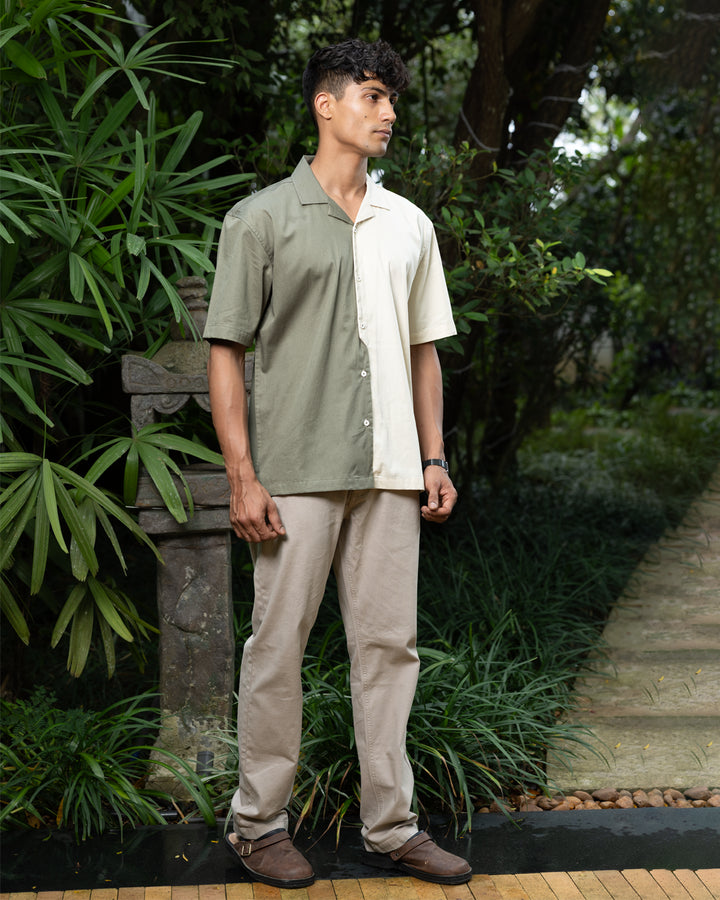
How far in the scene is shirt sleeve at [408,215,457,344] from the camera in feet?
8.04

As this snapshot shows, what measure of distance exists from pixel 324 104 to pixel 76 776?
1.81 metres

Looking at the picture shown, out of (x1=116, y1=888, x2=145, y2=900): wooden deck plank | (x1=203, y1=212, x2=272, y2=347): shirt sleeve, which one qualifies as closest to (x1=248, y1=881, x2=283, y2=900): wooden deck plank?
(x1=116, y1=888, x2=145, y2=900): wooden deck plank

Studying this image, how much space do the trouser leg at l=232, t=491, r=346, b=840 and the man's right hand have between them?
0.03m

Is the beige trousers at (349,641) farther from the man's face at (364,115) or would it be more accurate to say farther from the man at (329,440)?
the man's face at (364,115)

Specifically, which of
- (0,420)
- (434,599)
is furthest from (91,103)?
(434,599)

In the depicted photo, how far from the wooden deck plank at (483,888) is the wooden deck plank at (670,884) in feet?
1.23

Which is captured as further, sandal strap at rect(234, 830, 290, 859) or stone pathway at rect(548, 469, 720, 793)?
stone pathway at rect(548, 469, 720, 793)

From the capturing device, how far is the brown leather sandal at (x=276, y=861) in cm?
234

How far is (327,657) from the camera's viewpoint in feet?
11.9

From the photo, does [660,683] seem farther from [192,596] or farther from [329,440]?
[329,440]

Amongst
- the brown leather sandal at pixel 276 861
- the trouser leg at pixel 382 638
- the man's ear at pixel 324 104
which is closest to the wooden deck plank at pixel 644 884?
the trouser leg at pixel 382 638

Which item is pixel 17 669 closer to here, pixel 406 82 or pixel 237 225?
pixel 237 225

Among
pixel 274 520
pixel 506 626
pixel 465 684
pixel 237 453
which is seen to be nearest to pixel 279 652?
pixel 274 520

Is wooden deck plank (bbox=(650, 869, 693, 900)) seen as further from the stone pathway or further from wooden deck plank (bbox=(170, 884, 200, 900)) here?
wooden deck plank (bbox=(170, 884, 200, 900))
